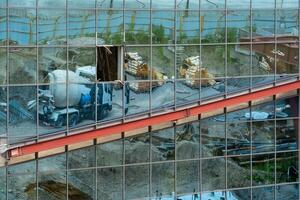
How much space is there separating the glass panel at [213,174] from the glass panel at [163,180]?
2.75ft

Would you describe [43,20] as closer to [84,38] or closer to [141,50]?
[84,38]

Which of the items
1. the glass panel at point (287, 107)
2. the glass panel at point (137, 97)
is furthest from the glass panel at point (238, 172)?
the glass panel at point (137, 97)

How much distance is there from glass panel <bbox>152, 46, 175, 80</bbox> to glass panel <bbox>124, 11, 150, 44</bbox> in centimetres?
39

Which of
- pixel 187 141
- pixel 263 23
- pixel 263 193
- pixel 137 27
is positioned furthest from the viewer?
pixel 263 193

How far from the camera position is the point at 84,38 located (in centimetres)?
1997

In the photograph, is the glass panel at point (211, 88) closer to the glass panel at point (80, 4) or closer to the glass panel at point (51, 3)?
the glass panel at point (80, 4)

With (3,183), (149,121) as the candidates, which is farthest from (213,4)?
(3,183)

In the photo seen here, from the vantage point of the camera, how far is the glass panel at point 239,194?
22031 millimetres

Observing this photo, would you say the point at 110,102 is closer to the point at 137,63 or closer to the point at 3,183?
the point at 137,63

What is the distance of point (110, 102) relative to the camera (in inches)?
803

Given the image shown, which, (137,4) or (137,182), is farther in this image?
(137,182)

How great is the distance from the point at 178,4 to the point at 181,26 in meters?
0.51

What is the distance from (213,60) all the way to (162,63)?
130cm

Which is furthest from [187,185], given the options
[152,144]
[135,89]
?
[135,89]
